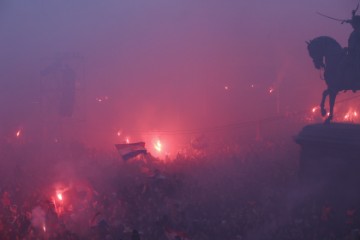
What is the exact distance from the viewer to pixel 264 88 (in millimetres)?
31828

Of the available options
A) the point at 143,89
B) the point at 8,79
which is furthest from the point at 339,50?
the point at 8,79

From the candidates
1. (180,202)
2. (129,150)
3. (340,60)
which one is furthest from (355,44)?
(129,150)

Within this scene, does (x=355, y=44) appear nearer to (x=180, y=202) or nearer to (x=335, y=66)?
(x=335, y=66)

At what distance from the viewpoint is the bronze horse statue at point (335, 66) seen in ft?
34.8

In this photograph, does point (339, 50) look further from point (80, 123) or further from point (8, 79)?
point (8, 79)

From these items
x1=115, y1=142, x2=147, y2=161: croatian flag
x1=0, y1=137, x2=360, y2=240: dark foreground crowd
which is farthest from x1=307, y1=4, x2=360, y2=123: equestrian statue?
x1=115, y1=142, x2=147, y2=161: croatian flag

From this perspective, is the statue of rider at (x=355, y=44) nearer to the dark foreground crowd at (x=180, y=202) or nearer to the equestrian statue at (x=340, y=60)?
the equestrian statue at (x=340, y=60)

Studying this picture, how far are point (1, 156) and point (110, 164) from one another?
8.18 meters

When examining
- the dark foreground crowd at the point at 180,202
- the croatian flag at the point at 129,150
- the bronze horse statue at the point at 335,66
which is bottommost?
the dark foreground crowd at the point at 180,202

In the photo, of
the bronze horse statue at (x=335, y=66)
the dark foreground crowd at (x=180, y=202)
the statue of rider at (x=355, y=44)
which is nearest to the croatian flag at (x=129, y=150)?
the dark foreground crowd at (x=180, y=202)

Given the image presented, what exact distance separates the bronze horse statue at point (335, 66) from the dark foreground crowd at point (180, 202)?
306cm

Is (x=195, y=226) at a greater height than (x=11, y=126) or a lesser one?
lesser

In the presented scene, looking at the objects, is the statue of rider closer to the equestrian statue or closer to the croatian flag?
the equestrian statue

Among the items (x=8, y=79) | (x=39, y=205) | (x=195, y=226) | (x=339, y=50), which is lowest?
(x=195, y=226)
